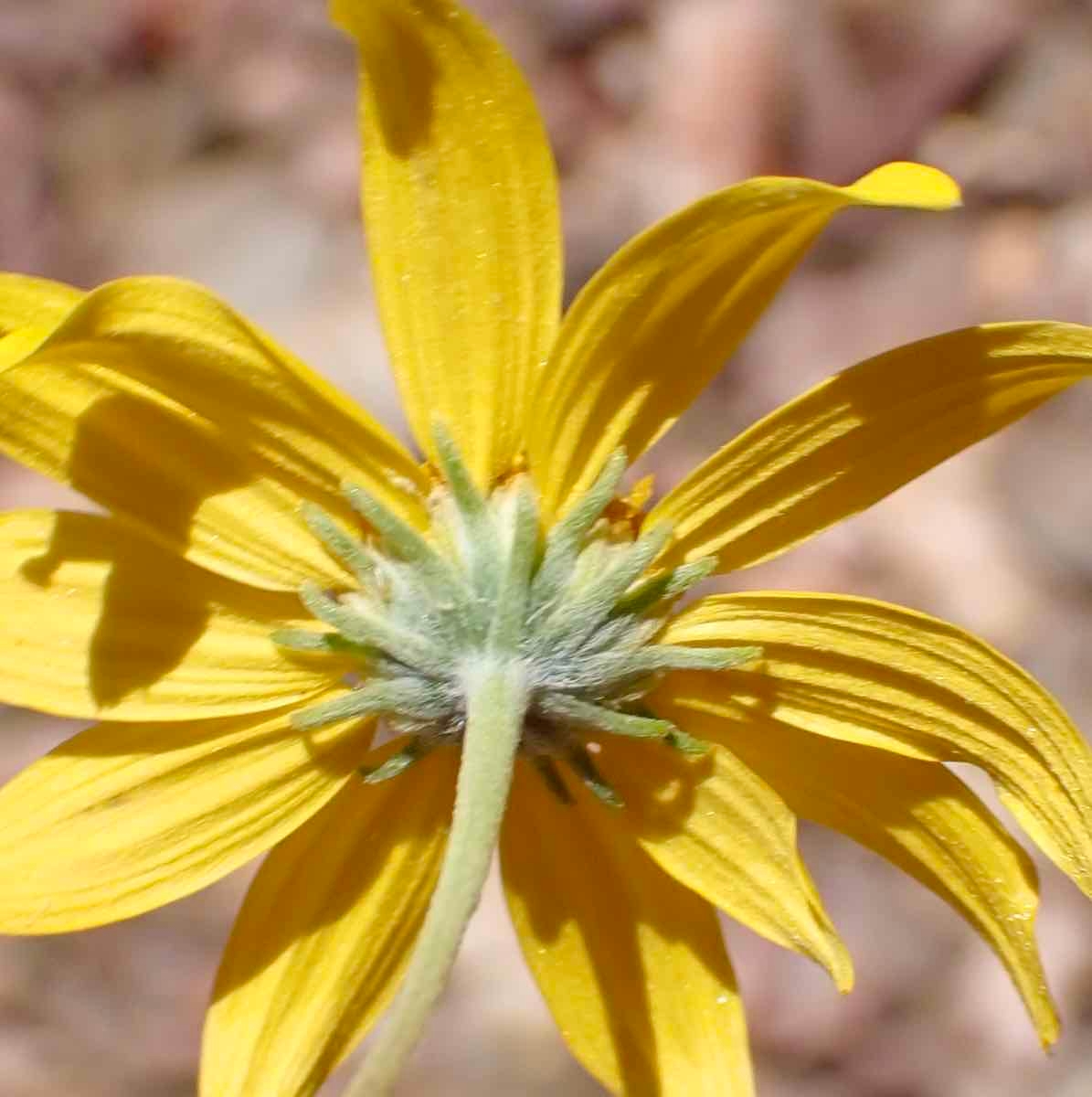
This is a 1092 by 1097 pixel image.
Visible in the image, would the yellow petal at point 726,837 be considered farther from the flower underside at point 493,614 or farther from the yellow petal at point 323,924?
the yellow petal at point 323,924

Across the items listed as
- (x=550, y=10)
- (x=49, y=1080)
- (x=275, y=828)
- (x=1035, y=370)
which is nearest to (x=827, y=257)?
(x=550, y=10)

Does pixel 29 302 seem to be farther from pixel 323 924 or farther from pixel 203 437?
pixel 323 924

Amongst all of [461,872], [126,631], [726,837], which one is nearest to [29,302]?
[126,631]

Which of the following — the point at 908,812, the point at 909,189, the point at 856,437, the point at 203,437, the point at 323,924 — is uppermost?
the point at 909,189

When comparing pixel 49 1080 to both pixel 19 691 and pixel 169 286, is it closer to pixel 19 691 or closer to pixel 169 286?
pixel 19 691

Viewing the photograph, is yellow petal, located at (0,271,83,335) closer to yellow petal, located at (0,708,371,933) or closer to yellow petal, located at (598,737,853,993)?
yellow petal, located at (0,708,371,933)

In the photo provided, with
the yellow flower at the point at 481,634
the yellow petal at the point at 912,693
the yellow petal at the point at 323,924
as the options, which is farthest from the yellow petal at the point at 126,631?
the yellow petal at the point at 912,693

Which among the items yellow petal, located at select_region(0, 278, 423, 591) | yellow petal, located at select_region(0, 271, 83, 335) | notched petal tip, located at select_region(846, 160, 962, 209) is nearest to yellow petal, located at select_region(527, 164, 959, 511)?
notched petal tip, located at select_region(846, 160, 962, 209)
